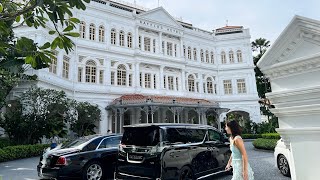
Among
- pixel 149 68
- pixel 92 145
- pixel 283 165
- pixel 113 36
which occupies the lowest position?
pixel 283 165

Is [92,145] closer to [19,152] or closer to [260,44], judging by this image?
[19,152]

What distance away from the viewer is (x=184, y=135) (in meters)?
6.92

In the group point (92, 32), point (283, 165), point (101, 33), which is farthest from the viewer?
point (101, 33)

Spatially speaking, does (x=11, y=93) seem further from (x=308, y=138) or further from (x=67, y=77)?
(x=308, y=138)

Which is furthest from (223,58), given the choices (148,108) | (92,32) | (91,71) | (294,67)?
(294,67)

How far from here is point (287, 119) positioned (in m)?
2.83

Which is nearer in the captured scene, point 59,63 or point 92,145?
point 92,145

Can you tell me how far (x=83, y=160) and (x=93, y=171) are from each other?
1.76 feet

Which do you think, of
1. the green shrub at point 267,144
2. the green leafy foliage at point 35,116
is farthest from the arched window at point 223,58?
the green leafy foliage at point 35,116

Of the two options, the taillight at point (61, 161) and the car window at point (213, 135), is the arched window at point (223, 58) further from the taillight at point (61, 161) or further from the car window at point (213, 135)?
the taillight at point (61, 161)

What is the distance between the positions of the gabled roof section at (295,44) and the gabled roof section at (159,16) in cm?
2532

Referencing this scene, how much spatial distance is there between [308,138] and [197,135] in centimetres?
482

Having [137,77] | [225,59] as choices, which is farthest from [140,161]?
[225,59]

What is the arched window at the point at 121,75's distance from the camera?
25.0 metres
